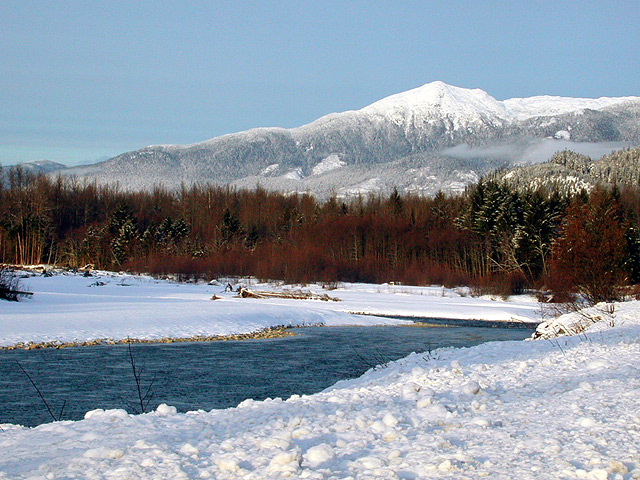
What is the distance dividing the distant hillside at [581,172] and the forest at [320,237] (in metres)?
43.4

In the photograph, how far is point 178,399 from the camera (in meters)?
13.2

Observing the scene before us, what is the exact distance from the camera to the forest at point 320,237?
2472 inches

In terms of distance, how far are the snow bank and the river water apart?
15.2ft

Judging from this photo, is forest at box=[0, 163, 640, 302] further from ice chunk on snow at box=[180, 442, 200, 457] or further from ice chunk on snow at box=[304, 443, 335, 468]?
ice chunk on snow at box=[180, 442, 200, 457]

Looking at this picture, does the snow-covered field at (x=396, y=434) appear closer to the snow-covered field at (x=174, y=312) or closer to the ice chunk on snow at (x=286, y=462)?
the ice chunk on snow at (x=286, y=462)

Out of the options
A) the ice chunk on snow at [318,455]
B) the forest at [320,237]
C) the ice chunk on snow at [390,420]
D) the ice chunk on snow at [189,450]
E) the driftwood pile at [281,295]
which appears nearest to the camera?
the ice chunk on snow at [318,455]

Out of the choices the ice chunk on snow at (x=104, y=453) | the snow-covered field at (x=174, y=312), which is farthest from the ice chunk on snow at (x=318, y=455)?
the snow-covered field at (x=174, y=312)

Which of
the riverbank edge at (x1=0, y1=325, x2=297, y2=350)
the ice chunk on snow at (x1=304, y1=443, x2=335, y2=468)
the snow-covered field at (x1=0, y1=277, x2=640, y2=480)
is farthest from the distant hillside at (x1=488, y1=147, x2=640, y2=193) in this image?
the ice chunk on snow at (x1=304, y1=443, x2=335, y2=468)

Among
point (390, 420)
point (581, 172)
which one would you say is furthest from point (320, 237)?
point (581, 172)

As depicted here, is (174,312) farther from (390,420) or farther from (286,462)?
(286,462)

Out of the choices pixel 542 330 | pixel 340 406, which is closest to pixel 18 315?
pixel 542 330

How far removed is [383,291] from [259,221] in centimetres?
5505

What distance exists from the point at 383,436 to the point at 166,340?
19.3m

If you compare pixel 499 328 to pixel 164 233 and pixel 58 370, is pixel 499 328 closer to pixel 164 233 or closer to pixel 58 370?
pixel 58 370
